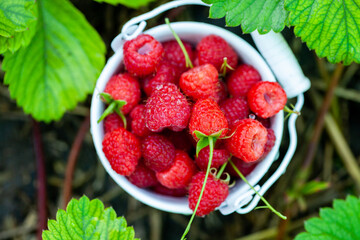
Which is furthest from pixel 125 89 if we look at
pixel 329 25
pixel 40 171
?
pixel 40 171

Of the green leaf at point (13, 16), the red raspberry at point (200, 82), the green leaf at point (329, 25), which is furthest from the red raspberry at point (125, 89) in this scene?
the green leaf at point (329, 25)

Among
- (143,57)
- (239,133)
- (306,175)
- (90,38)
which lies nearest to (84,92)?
(90,38)

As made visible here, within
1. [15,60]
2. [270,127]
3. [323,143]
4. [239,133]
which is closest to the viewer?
[239,133]

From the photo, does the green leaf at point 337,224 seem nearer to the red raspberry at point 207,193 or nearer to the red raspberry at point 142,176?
the red raspberry at point 207,193

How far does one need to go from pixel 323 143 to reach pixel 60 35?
3.07 ft

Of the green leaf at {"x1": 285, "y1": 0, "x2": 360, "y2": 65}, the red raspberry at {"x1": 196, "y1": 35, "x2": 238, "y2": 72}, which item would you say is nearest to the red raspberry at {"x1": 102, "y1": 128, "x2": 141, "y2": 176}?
the red raspberry at {"x1": 196, "y1": 35, "x2": 238, "y2": 72}

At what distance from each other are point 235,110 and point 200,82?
0.11m

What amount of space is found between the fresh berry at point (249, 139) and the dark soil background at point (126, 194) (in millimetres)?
538

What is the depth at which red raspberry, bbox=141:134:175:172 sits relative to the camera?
91 centimetres

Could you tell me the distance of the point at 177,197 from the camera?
1034 millimetres

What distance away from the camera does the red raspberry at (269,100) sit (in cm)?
92

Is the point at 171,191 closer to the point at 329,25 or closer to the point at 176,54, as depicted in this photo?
the point at 176,54

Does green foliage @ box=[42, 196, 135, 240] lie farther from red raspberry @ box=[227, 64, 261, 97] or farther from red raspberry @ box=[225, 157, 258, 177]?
red raspberry @ box=[227, 64, 261, 97]

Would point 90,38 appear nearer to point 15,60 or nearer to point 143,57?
point 15,60
